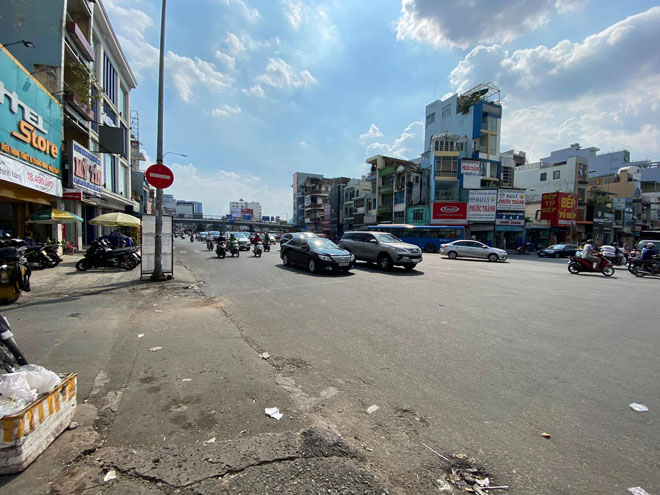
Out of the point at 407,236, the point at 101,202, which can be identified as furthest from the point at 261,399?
the point at 407,236

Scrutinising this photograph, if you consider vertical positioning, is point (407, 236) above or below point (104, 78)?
below

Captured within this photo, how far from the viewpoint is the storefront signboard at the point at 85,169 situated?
17.3m

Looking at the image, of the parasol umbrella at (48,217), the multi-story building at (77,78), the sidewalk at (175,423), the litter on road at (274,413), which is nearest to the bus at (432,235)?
the multi-story building at (77,78)

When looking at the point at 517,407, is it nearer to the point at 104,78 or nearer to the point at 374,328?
the point at 374,328

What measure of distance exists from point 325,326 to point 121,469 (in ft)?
12.0

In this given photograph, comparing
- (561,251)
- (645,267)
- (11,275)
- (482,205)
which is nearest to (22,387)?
(11,275)

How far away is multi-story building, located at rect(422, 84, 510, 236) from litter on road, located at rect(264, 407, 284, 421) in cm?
4125

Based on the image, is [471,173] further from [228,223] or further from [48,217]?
[228,223]

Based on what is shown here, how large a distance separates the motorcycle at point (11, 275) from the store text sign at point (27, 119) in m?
7.91

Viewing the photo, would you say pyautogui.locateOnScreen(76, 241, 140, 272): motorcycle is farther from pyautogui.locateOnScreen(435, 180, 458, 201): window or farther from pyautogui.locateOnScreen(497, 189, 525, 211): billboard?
pyautogui.locateOnScreen(497, 189, 525, 211): billboard

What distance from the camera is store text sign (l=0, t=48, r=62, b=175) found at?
11852 mm

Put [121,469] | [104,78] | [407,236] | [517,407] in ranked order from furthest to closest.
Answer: [407,236]
[104,78]
[517,407]
[121,469]

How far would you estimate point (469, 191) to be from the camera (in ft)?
135

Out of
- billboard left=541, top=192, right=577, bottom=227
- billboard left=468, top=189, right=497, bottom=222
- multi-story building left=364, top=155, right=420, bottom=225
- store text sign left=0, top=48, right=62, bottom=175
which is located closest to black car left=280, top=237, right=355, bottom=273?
store text sign left=0, top=48, right=62, bottom=175
